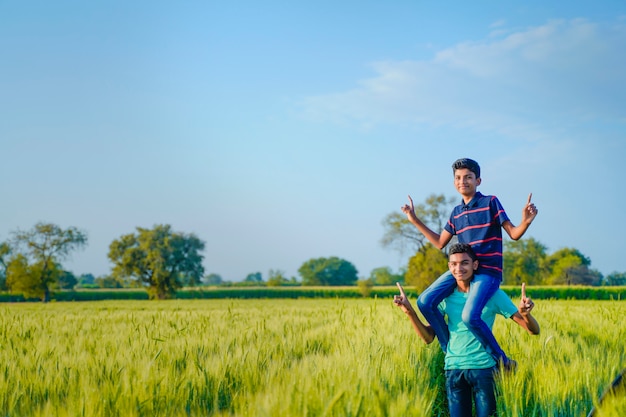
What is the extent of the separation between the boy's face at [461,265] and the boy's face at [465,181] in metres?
0.69

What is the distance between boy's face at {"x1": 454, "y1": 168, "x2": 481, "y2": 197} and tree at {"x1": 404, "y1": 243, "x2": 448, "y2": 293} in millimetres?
36883

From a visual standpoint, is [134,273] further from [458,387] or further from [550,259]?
[550,259]

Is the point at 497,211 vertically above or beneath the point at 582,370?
above

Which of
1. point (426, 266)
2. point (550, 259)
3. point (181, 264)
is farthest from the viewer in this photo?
point (550, 259)

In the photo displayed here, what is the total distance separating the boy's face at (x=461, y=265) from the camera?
4102 millimetres

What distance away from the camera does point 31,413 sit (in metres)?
2.99

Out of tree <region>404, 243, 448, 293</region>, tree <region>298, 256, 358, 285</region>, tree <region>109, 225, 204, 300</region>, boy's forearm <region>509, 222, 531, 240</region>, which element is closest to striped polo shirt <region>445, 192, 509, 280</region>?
boy's forearm <region>509, 222, 531, 240</region>

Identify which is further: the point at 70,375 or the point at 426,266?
the point at 426,266

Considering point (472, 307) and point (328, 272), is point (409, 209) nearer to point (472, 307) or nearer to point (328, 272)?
point (472, 307)

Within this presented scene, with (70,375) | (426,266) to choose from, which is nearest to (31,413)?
(70,375)

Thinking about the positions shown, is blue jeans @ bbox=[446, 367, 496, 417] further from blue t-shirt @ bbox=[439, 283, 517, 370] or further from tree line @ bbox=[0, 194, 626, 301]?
tree line @ bbox=[0, 194, 626, 301]

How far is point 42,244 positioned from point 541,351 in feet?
187

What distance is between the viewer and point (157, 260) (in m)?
55.9

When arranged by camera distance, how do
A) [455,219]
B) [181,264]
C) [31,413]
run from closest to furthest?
[31,413], [455,219], [181,264]
